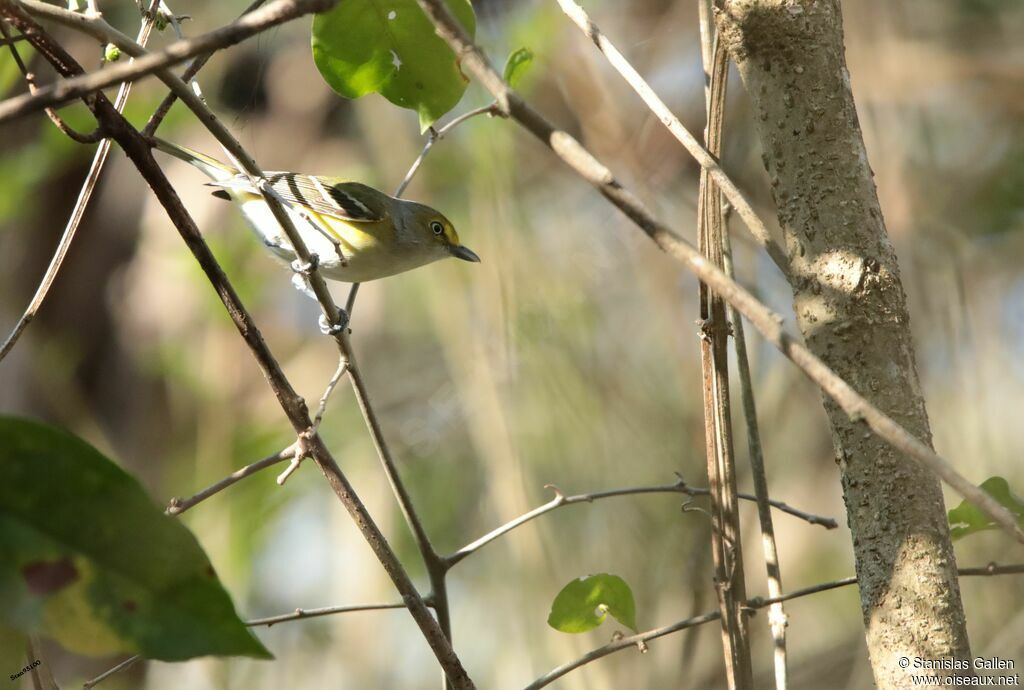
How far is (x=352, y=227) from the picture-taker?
129 inches

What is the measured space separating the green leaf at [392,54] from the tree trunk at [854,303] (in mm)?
488

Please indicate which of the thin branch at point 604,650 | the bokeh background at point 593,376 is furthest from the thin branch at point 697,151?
the bokeh background at point 593,376

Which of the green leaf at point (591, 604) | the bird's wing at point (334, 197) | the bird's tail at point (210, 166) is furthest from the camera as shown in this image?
the bird's wing at point (334, 197)

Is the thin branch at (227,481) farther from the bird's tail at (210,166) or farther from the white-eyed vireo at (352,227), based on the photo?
the white-eyed vireo at (352,227)

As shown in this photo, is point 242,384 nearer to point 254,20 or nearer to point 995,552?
point 995,552

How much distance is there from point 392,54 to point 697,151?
0.55 meters

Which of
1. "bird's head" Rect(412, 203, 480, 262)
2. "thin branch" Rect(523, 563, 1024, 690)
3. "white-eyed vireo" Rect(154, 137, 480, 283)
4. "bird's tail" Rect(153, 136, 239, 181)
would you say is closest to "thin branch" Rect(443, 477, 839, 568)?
"thin branch" Rect(523, 563, 1024, 690)

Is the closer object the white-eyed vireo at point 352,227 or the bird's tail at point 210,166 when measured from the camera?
the bird's tail at point 210,166

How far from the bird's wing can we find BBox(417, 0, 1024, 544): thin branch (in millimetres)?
2482

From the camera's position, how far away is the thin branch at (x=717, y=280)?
2.23 feet

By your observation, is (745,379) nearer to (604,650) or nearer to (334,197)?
(604,650)

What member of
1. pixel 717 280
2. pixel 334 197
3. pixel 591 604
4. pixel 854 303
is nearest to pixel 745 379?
pixel 854 303

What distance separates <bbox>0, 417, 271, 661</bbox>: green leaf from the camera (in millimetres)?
686

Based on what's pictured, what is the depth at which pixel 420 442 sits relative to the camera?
4.65 metres
